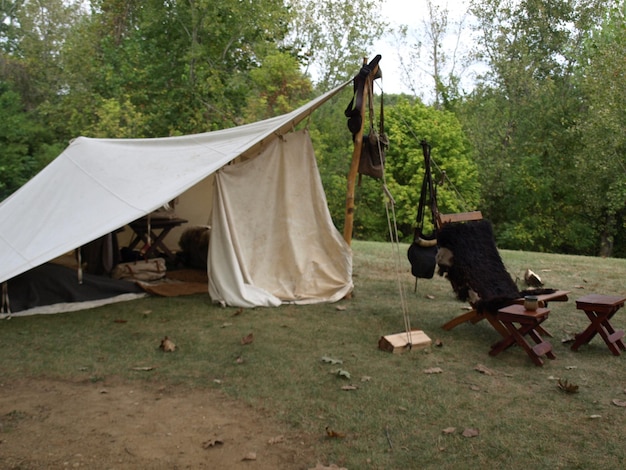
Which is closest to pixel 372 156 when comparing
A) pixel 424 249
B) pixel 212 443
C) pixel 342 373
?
pixel 424 249

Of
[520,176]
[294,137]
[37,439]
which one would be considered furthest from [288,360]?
[520,176]

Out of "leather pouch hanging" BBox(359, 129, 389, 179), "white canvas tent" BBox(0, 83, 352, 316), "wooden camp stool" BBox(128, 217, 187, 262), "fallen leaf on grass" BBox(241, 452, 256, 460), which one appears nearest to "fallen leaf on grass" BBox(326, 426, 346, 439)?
"fallen leaf on grass" BBox(241, 452, 256, 460)

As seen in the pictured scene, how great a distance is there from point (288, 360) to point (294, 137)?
291cm

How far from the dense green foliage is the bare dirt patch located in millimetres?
11035

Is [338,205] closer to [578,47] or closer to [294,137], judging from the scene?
[578,47]

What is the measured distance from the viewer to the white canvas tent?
18.4 ft

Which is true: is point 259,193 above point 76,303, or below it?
above

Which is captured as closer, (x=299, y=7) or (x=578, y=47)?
(x=578, y=47)

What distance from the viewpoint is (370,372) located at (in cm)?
403

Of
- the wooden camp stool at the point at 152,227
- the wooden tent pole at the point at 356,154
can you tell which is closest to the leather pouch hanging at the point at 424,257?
the wooden tent pole at the point at 356,154

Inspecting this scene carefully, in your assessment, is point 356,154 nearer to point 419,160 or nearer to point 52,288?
point 52,288

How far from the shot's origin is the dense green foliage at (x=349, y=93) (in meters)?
15.0

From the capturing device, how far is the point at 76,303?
227 inches

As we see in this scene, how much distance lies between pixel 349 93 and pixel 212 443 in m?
25.5
